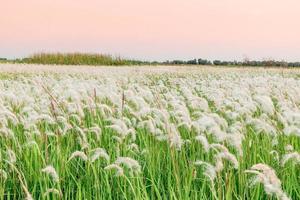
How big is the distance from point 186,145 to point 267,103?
0.94 meters

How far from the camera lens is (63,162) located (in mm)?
4461

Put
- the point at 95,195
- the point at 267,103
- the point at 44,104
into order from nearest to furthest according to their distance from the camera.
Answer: the point at 95,195, the point at 267,103, the point at 44,104

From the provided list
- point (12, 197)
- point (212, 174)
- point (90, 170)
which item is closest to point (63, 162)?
point (90, 170)

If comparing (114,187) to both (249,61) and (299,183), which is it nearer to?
(299,183)

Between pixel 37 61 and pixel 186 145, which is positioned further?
pixel 37 61

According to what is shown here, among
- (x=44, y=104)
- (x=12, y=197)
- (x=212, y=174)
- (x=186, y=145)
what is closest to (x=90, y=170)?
(x=12, y=197)

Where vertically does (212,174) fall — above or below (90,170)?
above

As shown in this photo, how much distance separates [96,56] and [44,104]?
→ 40.8m

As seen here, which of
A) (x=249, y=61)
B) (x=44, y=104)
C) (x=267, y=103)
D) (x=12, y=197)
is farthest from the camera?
(x=249, y=61)

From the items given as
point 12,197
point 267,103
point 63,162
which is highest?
point 267,103

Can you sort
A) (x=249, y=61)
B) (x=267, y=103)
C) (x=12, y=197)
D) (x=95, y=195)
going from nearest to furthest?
(x=95, y=195) → (x=12, y=197) → (x=267, y=103) → (x=249, y=61)

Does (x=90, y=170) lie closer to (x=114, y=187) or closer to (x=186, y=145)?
(x=114, y=187)

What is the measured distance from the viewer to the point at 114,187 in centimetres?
418

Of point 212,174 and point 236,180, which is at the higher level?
point 212,174
